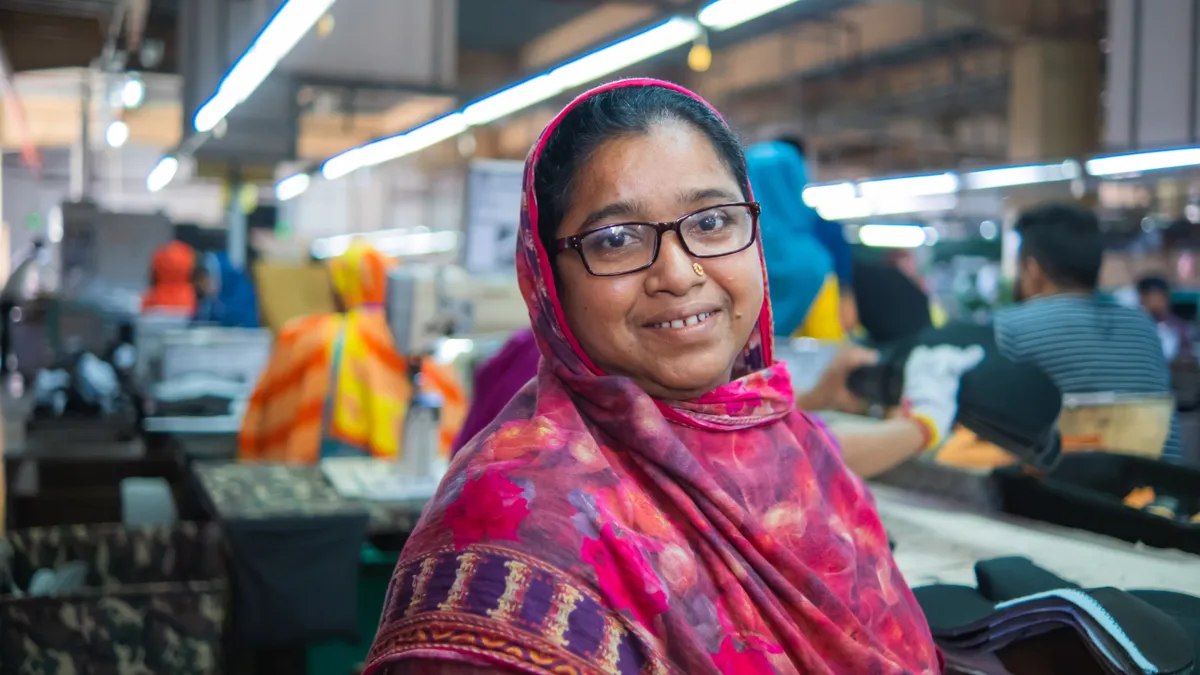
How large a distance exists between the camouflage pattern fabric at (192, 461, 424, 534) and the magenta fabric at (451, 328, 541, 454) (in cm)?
72

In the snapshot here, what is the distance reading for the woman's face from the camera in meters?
1.21

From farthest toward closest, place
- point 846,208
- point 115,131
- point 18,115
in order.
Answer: point 18,115 < point 115,131 < point 846,208

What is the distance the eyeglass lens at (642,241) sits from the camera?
3.98 ft

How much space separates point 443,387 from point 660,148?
9.31 ft

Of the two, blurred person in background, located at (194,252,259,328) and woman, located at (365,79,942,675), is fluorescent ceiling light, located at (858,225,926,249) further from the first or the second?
woman, located at (365,79,942,675)

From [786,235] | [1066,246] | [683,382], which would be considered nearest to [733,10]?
[786,235]

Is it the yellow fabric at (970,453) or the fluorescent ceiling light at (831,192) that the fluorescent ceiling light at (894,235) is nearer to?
the fluorescent ceiling light at (831,192)

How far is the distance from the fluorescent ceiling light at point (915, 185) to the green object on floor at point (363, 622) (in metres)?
6.08

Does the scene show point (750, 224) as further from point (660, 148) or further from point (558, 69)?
point (558, 69)

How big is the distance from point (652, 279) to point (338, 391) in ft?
9.12

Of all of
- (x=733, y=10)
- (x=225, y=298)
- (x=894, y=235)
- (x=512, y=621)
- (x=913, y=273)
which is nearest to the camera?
(x=512, y=621)

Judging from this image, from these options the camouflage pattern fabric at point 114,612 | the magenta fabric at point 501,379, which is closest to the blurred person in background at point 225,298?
the camouflage pattern fabric at point 114,612

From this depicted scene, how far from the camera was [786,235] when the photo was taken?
9.24ft

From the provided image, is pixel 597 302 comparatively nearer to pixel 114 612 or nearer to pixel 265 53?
pixel 114 612
